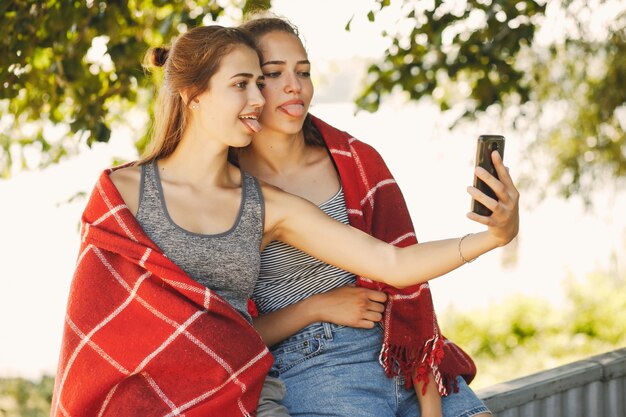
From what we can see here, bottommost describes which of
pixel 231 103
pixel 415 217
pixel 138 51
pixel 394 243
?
pixel 415 217

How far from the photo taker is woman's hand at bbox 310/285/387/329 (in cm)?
232

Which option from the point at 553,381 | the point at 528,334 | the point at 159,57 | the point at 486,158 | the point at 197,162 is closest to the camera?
the point at 486,158

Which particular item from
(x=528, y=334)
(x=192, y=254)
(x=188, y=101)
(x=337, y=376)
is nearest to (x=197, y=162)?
(x=188, y=101)

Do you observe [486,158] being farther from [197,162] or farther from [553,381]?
[553,381]

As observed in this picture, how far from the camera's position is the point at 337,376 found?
2.30 m

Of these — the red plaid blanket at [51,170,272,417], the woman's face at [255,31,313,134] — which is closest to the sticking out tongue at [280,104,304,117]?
the woman's face at [255,31,313,134]

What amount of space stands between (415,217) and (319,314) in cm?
1135

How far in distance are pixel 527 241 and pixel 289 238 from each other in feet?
33.4

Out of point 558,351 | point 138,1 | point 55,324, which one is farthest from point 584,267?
point 138,1

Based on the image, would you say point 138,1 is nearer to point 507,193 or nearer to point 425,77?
point 425,77

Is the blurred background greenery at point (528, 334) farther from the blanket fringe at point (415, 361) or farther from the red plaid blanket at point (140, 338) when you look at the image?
the red plaid blanket at point (140, 338)

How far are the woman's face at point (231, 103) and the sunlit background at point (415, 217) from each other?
2.98 metres

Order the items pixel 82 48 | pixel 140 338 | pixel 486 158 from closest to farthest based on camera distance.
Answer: pixel 486 158 → pixel 140 338 → pixel 82 48

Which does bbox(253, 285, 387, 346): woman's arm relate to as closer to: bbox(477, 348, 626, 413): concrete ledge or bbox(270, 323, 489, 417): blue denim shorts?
bbox(270, 323, 489, 417): blue denim shorts
